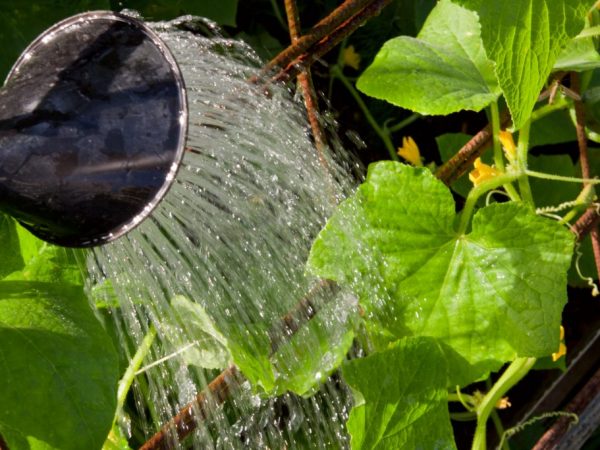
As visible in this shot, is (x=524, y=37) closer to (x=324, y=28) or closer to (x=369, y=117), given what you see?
(x=324, y=28)

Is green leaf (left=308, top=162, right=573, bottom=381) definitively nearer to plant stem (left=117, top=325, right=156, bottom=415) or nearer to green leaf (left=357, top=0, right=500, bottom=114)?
green leaf (left=357, top=0, right=500, bottom=114)

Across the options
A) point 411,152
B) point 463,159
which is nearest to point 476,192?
point 463,159

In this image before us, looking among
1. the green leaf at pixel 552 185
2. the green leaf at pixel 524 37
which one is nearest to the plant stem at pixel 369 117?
the green leaf at pixel 552 185

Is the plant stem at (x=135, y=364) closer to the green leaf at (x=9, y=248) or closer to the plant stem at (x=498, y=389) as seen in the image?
the green leaf at (x=9, y=248)

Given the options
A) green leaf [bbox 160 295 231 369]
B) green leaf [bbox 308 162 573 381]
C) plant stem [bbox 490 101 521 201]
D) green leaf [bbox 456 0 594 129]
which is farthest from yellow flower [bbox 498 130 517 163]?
green leaf [bbox 160 295 231 369]

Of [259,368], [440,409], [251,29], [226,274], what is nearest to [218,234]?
[226,274]

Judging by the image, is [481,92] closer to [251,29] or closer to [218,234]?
[218,234]

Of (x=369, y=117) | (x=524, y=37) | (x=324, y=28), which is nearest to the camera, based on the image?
(x=524, y=37)
